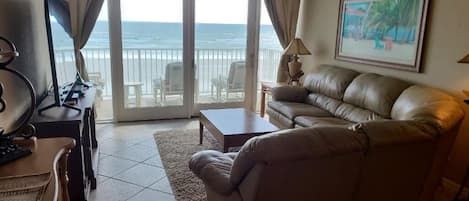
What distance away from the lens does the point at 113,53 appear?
4.53 metres

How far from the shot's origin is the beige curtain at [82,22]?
13.5ft

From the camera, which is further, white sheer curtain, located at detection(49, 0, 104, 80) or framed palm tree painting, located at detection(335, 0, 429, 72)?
white sheer curtain, located at detection(49, 0, 104, 80)

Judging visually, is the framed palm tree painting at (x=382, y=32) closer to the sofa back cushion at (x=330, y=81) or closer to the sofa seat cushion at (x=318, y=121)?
the sofa back cushion at (x=330, y=81)

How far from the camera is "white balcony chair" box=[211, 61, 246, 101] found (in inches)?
206

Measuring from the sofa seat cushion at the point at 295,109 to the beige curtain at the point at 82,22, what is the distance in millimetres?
2424

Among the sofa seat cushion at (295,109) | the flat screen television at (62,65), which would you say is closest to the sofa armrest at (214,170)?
the flat screen television at (62,65)

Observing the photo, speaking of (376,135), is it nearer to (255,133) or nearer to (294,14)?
(255,133)

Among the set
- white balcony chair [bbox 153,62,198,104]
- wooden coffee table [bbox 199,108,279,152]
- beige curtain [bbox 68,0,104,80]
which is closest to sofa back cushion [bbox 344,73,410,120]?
wooden coffee table [bbox 199,108,279,152]

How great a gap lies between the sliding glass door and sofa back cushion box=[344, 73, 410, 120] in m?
2.02

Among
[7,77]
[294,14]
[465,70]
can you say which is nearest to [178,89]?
[294,14]

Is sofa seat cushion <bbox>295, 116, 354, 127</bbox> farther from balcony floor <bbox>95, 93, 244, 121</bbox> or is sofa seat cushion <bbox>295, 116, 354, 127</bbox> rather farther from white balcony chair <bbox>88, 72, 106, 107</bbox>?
white balcony chair <bbox>88, 72, 106, 107</bbox>

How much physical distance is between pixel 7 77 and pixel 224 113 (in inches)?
83.8

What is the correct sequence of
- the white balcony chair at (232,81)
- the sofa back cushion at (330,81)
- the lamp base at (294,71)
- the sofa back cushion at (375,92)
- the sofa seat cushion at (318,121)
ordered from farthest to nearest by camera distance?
the white balcony chair at (232,81)
the lamp base at (294,71)
the sofa back cushion at (330,81)
the sofa seat cushion at (318,121)
the sofa back cushion at (375,92)

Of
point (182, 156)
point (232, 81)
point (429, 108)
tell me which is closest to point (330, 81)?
point (429, 108)
